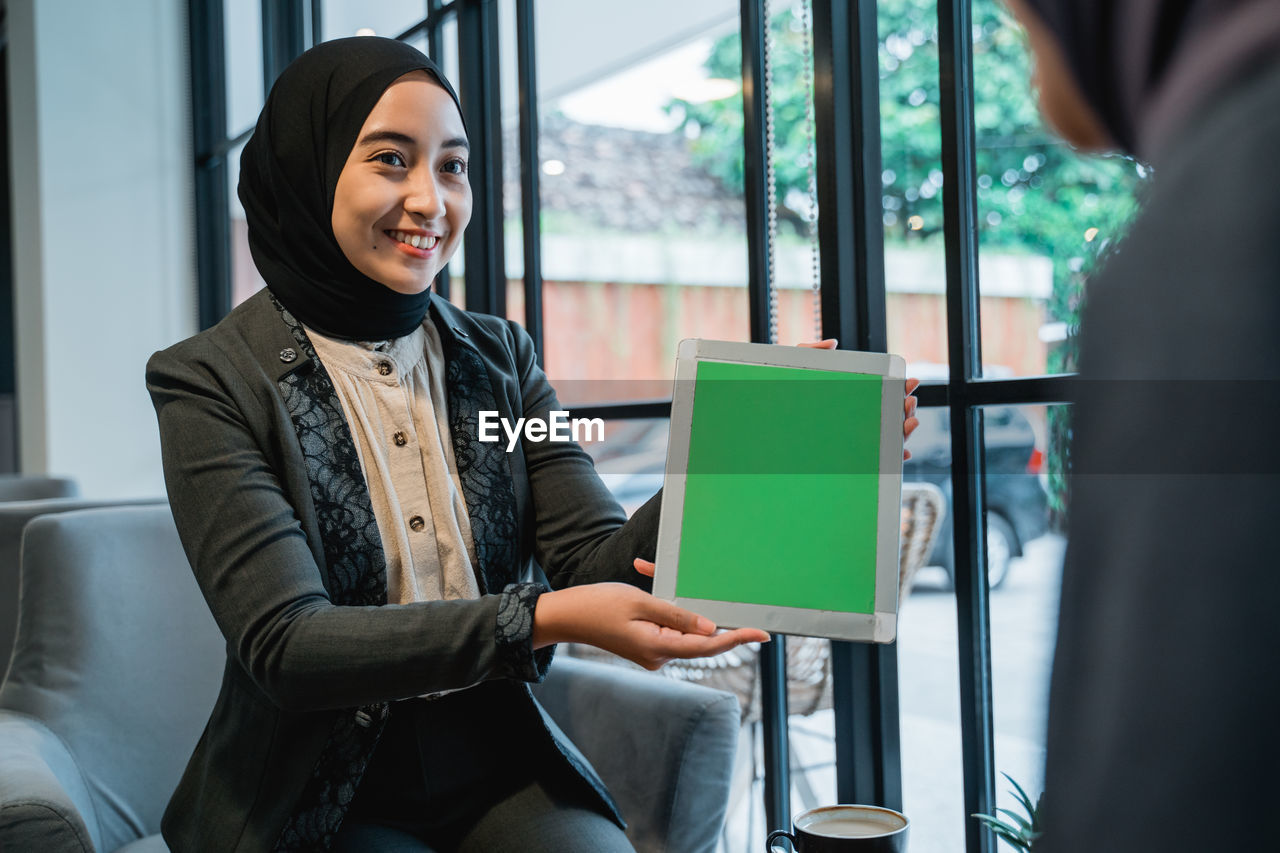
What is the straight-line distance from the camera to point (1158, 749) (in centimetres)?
39

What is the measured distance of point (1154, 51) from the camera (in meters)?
0.42

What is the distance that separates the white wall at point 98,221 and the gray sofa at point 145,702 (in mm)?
2330

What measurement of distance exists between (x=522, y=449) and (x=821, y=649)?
0.61 metres

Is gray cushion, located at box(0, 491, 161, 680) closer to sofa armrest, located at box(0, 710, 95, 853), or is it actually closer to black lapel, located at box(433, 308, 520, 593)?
sofa armrest, located at box(0, 710, 95, 853)

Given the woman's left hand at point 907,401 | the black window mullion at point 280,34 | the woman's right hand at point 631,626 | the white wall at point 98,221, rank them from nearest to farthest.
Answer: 1. the woman's right hand at point 631,626
2. the woman's left hand at point 907,401
3. the black window mullion at point 280,34
4. the white wall at point 98,221

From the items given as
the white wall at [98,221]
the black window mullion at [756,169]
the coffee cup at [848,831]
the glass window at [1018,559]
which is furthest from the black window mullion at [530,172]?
the white wall at [98,221]

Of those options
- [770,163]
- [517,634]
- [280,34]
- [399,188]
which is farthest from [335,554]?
[280,34]

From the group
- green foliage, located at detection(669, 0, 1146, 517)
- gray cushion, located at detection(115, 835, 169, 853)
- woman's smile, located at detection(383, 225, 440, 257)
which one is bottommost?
gray cushion, located at detection(115, 835, 169, 853)

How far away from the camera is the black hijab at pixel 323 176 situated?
1.25 metres

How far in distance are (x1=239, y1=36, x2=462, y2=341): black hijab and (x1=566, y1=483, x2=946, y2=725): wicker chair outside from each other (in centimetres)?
62

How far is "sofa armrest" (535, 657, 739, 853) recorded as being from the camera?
1454 mm

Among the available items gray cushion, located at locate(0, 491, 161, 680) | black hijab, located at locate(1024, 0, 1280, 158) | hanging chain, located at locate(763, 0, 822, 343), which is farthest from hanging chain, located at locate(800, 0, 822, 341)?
gray cushion, located at locate(0, 491, 161, 680)

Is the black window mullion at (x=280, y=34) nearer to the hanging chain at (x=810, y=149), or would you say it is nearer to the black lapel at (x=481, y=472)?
the hanging chain at (x=810, y=149)

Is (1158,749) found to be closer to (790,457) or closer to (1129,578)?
(1129,578)
